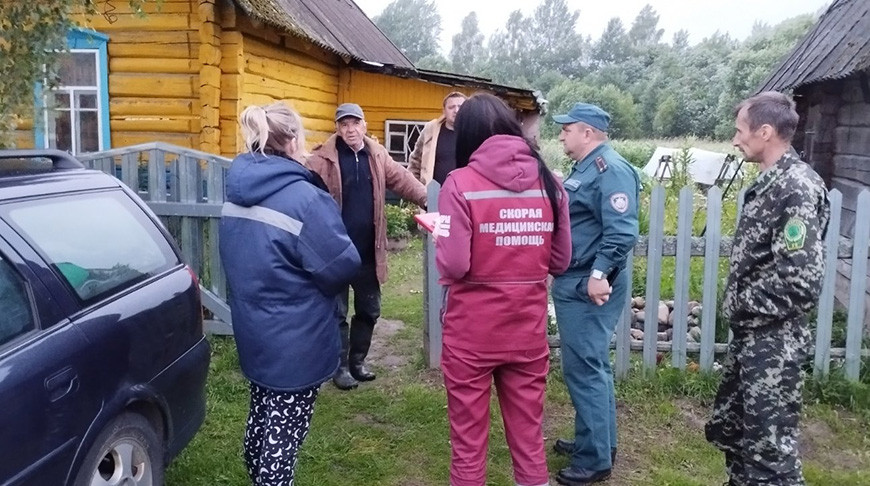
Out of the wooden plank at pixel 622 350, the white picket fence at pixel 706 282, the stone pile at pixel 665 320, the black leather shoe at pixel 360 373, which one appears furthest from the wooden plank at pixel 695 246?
the black leather shoe at pixel 360 373

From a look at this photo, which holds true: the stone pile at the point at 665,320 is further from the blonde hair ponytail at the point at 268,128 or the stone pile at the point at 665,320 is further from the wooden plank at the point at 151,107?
the wooden plank at the point at 151,107

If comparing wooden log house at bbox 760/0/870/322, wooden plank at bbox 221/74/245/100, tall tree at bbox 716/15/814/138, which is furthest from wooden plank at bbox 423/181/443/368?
tall tree at bbox 716/15/814/138

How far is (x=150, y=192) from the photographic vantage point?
532 centimetres

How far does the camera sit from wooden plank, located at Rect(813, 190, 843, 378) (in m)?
4.42

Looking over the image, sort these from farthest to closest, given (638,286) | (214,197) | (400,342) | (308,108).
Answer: (308,108) → (638,286) → (400,342) → (214,197)

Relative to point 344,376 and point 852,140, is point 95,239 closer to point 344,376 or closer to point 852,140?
point 344,376

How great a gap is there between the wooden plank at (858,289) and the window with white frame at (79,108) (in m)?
7.38

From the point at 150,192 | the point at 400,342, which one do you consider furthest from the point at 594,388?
the point at 150,192

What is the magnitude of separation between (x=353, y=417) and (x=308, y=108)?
24.6 feet

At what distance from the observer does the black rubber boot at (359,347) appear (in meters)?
4.71

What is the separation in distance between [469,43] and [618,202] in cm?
9452

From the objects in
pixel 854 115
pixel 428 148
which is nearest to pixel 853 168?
pixel 854 115

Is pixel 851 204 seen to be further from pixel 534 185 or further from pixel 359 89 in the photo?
pixel 359 89

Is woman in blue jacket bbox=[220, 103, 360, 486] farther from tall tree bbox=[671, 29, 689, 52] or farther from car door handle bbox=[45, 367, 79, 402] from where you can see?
tall tree bbox=[671, 29, 689, 52]
